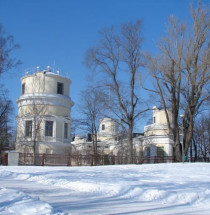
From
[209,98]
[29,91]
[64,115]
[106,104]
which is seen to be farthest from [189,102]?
[29,91]

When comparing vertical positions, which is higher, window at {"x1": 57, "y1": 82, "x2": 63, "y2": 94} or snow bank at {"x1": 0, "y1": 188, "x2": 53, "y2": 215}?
window at {"x1": 57, "y1": 82, "x2": 63, "y2": 94}

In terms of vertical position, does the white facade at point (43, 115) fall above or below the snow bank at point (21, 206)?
above

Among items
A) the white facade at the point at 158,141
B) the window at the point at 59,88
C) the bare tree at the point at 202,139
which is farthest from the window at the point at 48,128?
the bare tree at the point at 202,139

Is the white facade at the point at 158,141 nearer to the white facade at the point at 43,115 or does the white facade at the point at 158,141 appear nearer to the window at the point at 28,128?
the white facade at the point at 43,115

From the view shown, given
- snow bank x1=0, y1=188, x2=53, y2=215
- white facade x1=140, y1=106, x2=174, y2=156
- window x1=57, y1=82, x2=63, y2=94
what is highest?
window x1=57, y1=82, x2=63, y2=94

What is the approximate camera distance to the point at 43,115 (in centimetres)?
3628

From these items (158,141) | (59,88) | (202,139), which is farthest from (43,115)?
(202,139)

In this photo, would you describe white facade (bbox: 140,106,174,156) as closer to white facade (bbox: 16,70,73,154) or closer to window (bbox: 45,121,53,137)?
white facade (bbox: 16,70,73,154)

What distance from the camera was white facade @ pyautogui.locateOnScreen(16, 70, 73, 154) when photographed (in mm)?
36094

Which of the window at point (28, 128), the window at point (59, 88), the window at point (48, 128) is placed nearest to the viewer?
the window at point (28, 128)

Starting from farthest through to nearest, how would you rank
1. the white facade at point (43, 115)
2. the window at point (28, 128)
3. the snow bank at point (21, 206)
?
the window at point (28, 128) → the white facade at point (43, 115) → the snow bank at point (21, 206)

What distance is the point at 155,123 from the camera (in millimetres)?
47312

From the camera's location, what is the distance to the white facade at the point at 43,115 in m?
36.1

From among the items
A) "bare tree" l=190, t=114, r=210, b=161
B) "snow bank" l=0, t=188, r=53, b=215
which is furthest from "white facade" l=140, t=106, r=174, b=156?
"snow bank" l=0, t=188, r=53, b=215
